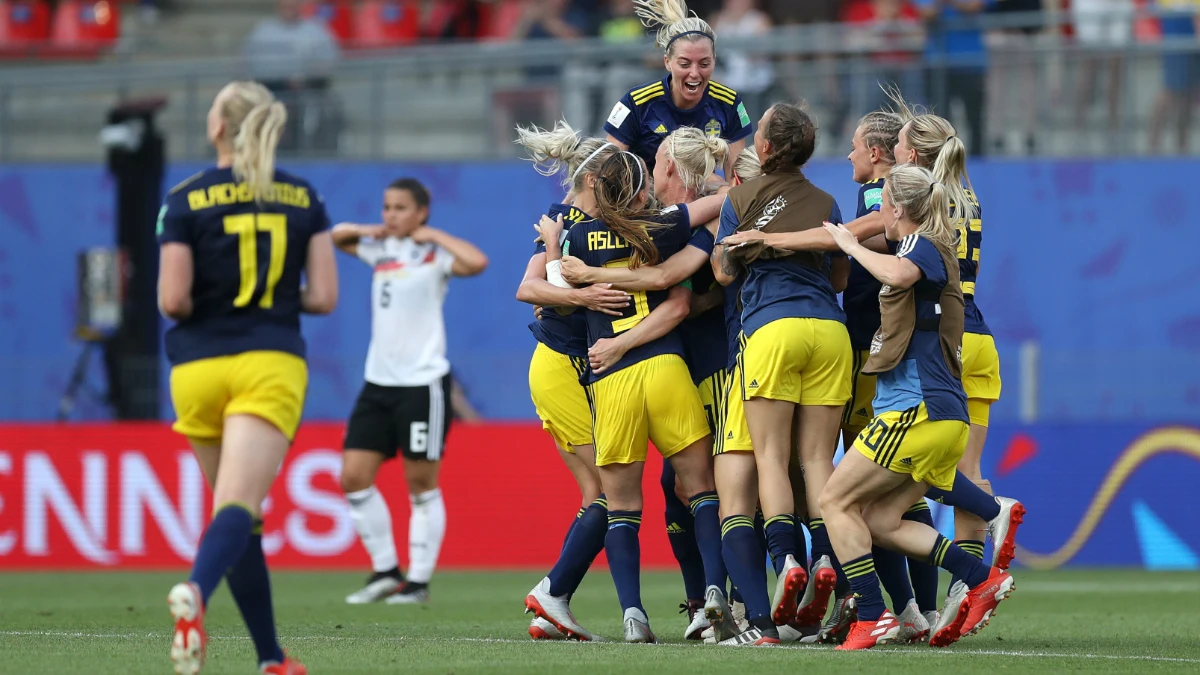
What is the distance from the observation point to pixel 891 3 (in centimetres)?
1620

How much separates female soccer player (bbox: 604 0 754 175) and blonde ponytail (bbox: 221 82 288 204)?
257 centimetres

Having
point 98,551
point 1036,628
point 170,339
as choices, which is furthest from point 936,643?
point 98,551

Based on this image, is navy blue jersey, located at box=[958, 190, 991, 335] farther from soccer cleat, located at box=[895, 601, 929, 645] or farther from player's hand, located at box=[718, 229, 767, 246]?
soccer cleat, located at box=[895, 601, 929, 645]

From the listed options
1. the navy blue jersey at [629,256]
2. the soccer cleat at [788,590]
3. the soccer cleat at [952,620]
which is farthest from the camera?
the navy blue jersey at [629,256]

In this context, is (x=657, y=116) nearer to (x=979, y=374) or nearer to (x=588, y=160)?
(x=588, y=160)

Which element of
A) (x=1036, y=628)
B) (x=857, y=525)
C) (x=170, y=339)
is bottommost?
(x=1036, y=628)

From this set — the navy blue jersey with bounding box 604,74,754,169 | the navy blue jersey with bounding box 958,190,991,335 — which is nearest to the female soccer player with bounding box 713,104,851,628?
the navy blue jersey with bounding box 958,190,991,335

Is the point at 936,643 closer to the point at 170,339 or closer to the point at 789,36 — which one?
the point at 170,339

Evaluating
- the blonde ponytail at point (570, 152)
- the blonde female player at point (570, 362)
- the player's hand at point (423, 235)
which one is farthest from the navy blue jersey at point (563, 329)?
the player's hand at point (423, 235)

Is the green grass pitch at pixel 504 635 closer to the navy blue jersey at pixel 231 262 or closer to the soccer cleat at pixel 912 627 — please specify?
the soccer cleat at pixel 912 627

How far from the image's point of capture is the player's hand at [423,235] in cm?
972

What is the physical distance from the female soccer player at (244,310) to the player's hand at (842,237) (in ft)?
6.76

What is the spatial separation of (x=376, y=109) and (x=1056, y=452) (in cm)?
693

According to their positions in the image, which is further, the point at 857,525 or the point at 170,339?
the point at 857,525
